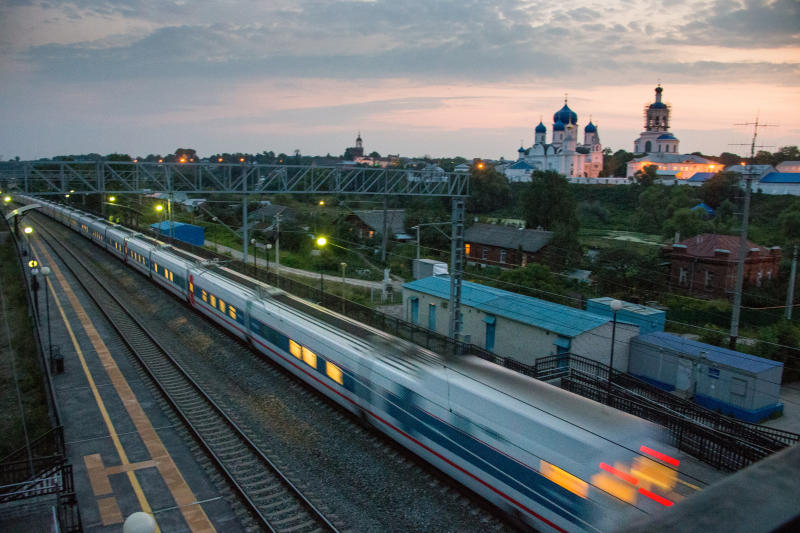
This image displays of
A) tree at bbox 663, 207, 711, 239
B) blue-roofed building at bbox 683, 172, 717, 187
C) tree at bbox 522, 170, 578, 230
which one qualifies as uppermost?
blue-roofed building at bbox 683, 172, 717, 187

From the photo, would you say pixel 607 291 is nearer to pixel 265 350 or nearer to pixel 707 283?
pixel 707 283

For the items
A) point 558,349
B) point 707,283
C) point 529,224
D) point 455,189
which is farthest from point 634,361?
point 529,224

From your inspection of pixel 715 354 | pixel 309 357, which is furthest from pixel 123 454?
pixel 715 354

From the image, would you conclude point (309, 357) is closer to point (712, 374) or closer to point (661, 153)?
point (712, 374)

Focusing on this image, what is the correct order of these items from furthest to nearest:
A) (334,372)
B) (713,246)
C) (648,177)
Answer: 1. (648,177)
2. (713,246)
3. (334,372)

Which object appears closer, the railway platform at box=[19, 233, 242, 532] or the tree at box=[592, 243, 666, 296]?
the railway platform at box=[19, 233, 242, 532]

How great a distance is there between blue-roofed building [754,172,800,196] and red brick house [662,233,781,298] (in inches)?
1905

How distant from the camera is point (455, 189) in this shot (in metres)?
27.3

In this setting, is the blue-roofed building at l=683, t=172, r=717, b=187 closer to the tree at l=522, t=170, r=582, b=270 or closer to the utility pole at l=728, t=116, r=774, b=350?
the tree at l=522, t=170, r=582, b=270

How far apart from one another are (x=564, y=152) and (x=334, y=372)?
11767 centimetres

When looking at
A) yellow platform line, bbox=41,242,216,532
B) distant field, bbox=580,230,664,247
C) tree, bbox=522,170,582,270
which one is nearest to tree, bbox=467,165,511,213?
distant field, bbox=580,230,664,247

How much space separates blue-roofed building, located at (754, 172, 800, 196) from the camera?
259 ft

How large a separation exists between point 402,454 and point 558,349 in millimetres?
8979

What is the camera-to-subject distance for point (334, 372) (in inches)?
568
